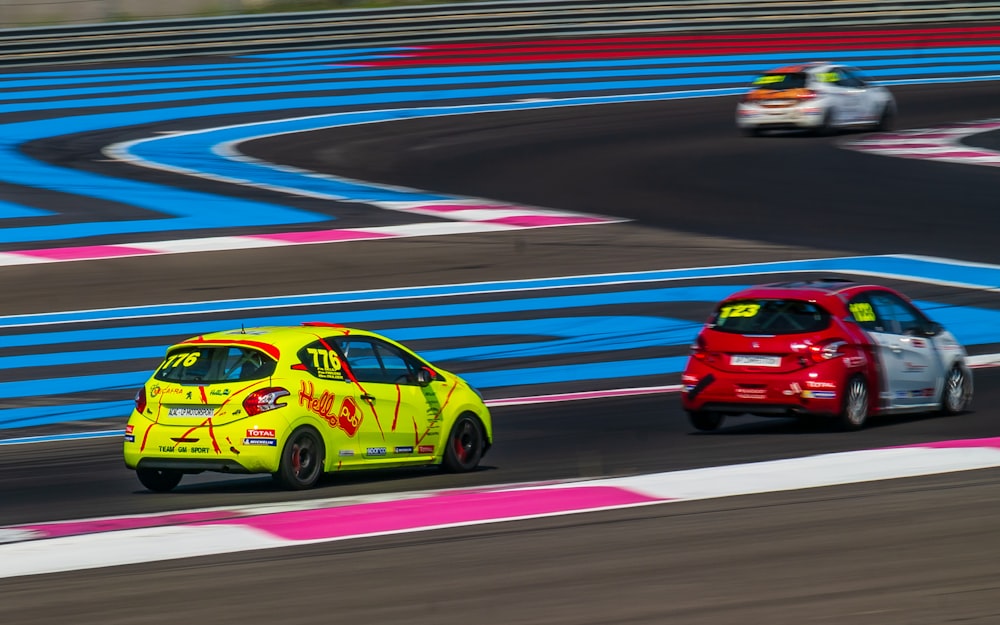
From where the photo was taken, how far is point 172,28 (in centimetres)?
3700

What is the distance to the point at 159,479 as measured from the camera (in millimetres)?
11062

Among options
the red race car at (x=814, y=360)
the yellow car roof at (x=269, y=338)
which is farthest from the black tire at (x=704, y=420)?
the yellow car roof at (x=269, y=338)

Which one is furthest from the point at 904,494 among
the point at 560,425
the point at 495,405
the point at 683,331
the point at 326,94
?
the point at 326,94

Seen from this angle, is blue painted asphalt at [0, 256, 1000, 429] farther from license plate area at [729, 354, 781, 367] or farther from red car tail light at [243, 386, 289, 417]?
red car tail light at [243, 386, 289, 417]

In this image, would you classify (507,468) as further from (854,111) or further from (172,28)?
(172,28)

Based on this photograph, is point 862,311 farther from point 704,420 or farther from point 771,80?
point 771,80

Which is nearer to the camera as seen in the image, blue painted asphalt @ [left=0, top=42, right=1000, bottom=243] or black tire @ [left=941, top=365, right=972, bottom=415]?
black tire @ [left=941, top=365, right=972, bottom=415]

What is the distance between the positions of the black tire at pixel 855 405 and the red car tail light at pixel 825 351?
24cm

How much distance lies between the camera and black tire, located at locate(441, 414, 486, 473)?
464 inches

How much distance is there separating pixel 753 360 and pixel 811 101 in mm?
18689

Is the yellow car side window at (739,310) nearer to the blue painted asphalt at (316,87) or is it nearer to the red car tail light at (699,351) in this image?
the red car tail light at (699,351)

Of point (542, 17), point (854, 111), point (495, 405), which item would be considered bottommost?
point (495, 405)

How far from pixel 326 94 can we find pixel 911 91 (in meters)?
12.9

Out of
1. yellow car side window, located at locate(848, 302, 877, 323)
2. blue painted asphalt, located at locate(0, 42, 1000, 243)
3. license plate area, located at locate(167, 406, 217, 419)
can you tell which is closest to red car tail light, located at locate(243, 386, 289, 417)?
license plate area, located at locate(167, 406, 217, 419)
